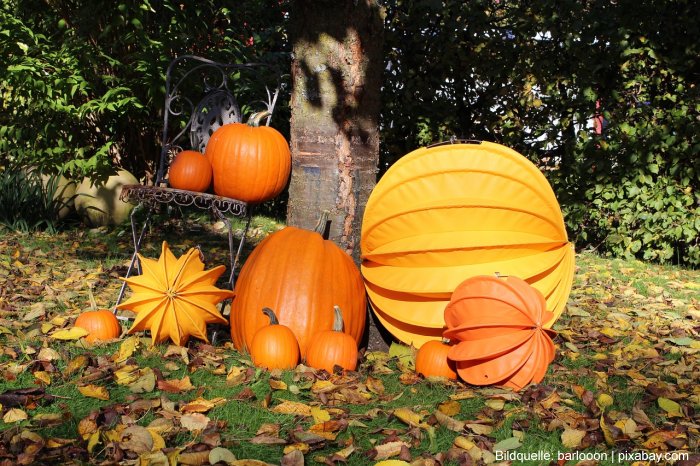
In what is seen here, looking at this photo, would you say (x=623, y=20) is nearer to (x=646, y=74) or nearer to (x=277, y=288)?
(x=646, y=74)

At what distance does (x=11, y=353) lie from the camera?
10.7ft


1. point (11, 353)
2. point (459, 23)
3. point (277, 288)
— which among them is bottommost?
point (11, 353)

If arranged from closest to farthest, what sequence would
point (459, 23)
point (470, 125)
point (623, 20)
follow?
point (623, 20), point (459, 23), point (470, 125)

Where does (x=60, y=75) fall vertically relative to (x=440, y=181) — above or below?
above

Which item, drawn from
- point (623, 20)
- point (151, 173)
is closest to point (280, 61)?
point (151, 173)

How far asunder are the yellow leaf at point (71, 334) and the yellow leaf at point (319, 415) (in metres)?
1.48

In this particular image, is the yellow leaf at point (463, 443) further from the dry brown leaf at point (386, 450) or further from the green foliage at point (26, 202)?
the green foliage at point (26, 202)

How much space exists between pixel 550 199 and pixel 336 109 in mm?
1259

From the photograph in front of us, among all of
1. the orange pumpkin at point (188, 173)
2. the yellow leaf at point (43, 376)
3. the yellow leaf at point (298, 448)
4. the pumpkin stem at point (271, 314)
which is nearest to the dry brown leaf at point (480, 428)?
the yellow leaf at point (298, 448)

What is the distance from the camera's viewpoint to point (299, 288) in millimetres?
3469

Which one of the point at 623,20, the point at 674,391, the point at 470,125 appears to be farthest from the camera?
the point at 470,125

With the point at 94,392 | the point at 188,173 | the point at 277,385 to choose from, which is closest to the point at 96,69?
the point at 188,173

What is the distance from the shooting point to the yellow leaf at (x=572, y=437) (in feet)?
8.35

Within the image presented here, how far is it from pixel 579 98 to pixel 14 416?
550cm
